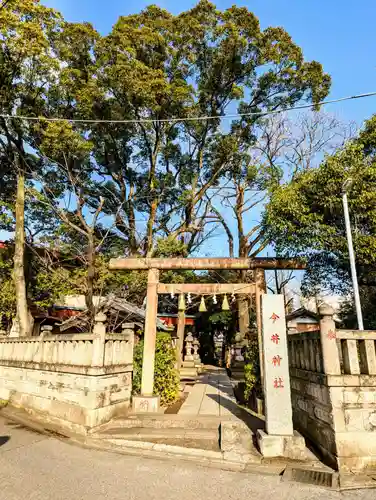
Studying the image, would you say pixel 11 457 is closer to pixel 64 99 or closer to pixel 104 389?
pixel 104 389

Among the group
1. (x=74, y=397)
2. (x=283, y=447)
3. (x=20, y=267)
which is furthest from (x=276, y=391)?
(x=20, y=267)

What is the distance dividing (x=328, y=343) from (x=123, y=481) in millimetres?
4252

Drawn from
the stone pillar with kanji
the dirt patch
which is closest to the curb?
the stone pillar with kanji

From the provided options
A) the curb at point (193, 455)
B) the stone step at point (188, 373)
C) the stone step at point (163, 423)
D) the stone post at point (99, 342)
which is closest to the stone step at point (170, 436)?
the curb at point (193, 455)

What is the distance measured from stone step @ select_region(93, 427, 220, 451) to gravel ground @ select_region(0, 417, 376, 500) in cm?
65

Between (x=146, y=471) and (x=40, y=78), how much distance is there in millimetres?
19131

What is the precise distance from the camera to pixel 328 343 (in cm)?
585

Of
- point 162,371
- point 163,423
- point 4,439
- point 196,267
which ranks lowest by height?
point 4,439

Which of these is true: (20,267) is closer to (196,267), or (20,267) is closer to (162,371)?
(162,371)

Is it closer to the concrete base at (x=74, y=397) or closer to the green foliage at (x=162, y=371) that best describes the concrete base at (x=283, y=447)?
the concrete base at (x=74, y=397)

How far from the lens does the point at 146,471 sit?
5.49m

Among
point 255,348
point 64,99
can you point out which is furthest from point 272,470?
point 64,99

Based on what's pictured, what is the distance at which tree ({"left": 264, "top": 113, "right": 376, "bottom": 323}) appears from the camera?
8.51 metres

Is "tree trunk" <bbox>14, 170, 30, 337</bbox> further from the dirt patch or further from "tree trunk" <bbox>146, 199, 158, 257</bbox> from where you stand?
the dirt patch
